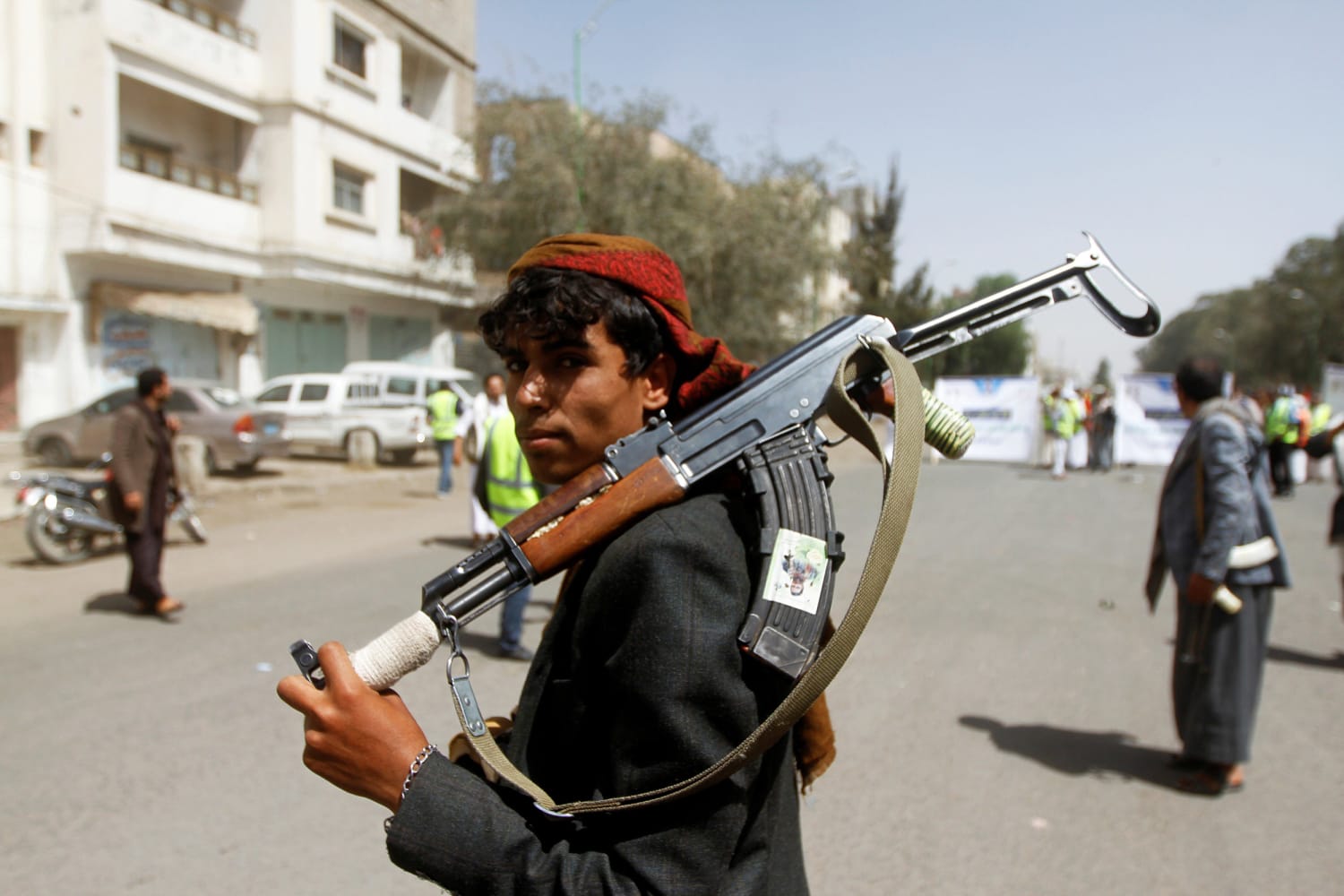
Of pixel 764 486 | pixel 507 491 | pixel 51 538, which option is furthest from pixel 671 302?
pixel 51 538

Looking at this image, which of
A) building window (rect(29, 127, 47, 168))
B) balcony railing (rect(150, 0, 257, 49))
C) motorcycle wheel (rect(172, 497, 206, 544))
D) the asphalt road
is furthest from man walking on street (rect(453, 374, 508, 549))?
balcony railing (rect(150, 0, 257, 49))

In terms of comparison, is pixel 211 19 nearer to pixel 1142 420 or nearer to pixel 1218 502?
pixel 1218 502

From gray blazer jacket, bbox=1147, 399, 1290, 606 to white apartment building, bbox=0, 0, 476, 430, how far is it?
17326 mm

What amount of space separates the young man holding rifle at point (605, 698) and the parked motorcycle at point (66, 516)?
8022 mm

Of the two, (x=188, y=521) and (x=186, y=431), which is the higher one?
(x=186, y=431)

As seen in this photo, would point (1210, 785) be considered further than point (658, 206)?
No

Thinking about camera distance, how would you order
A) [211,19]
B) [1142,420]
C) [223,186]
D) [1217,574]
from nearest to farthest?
[1217,574]
[211,19]
[223,186]
[1142,420]

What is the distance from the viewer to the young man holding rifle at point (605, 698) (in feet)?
3.63

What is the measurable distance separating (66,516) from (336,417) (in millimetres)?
8861

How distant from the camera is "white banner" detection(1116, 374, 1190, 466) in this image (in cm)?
2019

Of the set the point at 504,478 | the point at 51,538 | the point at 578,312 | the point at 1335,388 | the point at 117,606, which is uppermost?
the point at 1335,388

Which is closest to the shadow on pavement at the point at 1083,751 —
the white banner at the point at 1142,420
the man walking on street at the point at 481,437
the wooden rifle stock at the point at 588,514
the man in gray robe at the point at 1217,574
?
the man in gray robe at the point at 1217,574

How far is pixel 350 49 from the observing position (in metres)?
23.2

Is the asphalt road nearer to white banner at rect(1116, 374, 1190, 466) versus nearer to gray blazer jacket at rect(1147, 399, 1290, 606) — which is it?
gray blazer jacket at rect(1147, 399, 1290, 606)
